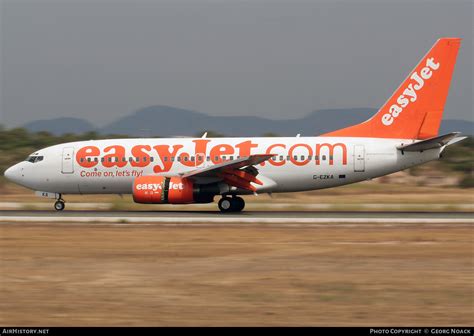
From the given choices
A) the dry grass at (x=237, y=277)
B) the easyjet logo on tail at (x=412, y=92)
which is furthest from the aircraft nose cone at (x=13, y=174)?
the easyjet logo on tail at (x=412, y=92)

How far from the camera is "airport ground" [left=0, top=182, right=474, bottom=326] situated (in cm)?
1139

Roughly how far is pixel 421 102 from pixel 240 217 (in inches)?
368

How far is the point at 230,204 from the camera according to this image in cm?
3033

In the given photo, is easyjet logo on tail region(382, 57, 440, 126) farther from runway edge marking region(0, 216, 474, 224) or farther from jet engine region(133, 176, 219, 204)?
jet engine region(133, 176, 219, 204)

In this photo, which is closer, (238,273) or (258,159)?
(238,273)

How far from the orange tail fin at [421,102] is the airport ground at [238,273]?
468cm

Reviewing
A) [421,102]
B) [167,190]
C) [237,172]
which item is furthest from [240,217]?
[421,102]

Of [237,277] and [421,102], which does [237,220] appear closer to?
[421,102]

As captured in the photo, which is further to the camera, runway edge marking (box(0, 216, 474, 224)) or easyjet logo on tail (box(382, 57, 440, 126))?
easyjet logo on tail (box(382, 57, 440, 126))

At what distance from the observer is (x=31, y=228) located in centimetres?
2394

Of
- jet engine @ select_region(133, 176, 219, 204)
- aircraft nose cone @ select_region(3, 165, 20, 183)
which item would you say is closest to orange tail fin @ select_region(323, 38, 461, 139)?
jet engine @ select_region(133, 176, 219, 204)

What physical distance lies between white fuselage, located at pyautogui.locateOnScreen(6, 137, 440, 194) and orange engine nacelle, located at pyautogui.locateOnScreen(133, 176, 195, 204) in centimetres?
110

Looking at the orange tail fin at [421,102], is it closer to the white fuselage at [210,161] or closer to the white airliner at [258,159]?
the white airliner at [258,159]

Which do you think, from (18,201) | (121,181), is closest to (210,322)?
(121,181)
